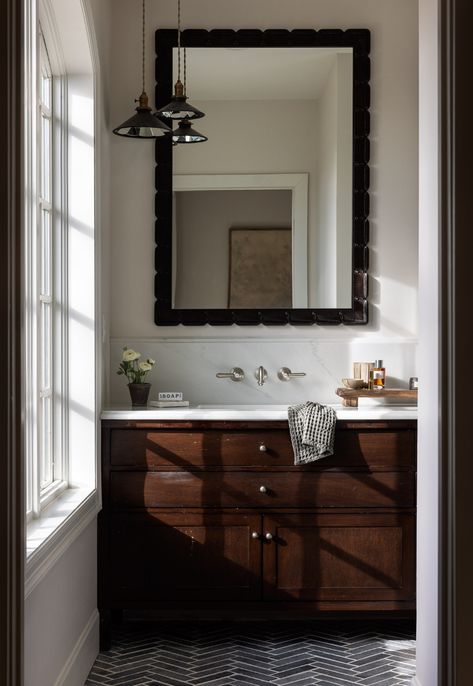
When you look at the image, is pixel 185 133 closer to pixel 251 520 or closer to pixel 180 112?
pixel 180 112

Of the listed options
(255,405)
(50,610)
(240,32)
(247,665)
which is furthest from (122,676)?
(240,32)

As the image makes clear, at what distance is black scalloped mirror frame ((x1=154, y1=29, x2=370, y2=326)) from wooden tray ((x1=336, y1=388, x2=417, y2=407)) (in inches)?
15.6

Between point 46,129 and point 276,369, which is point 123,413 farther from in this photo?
point 46,129

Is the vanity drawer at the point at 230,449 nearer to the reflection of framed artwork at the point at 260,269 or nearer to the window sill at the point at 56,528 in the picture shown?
the window sill at the point at 56,528

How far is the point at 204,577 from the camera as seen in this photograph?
12.9ft

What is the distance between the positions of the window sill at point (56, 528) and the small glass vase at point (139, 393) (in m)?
0.54

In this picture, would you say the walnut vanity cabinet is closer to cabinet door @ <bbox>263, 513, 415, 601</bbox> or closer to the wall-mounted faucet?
cabinet door @ <bbox>263, 513, 415, 601</bbox>

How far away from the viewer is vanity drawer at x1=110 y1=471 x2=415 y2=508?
394 cm

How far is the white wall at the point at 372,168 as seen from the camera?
4473 millimetres

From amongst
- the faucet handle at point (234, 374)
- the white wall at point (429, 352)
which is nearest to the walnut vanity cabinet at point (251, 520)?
the faucet handle at point (234, 374)

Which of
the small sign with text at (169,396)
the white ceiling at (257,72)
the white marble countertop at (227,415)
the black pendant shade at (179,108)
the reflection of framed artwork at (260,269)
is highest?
the white ceiling at (257,72)

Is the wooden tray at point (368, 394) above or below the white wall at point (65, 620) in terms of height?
above
